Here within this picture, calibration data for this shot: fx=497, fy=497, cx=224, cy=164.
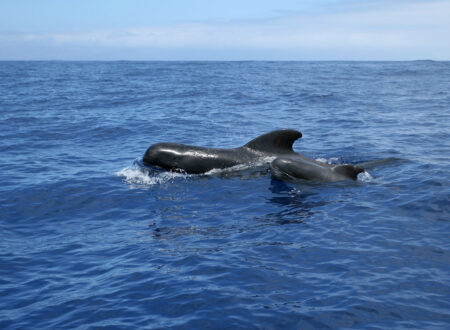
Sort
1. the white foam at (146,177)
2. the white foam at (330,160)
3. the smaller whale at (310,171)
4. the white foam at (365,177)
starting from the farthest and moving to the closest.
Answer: the white foam at (330,160) → the white foam at (146,177) → the white foam at (365,177) → the smaller whale at (310,171)

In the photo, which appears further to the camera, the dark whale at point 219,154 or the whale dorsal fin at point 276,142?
Result: the dark whale at point 219,154

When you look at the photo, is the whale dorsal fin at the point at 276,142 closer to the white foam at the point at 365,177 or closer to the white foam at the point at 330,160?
the white foam at the point at 365,177

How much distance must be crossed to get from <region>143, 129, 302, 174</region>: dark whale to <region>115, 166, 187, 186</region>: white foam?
0.32 m

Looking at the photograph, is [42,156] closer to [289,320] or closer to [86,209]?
[86,209]

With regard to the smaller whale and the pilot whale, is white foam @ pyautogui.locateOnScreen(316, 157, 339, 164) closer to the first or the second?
the pilot whale

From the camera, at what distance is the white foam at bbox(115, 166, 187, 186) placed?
14309 mm

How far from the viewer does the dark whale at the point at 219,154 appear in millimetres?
Result: 14734

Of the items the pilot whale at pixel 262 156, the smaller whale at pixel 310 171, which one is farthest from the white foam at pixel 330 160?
the smaller whale at pixel 310 171

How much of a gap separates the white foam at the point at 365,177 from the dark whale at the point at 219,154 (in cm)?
202

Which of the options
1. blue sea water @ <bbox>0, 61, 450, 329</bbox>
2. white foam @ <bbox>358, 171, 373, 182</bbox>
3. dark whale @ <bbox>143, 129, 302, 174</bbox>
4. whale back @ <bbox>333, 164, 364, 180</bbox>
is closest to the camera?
blue sea water @ <bbox>0, 61, 450, 329</bbox>

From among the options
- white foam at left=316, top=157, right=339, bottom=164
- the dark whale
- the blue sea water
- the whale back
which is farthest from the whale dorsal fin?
Result: white foam at left=316, top=157, right=339, bottom=164

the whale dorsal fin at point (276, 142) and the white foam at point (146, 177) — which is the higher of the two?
the whale dorsal fin at point (276, 142)

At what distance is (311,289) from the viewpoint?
25.7 ft

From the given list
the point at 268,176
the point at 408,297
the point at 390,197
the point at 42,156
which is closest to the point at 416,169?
A: the point at 390,197
